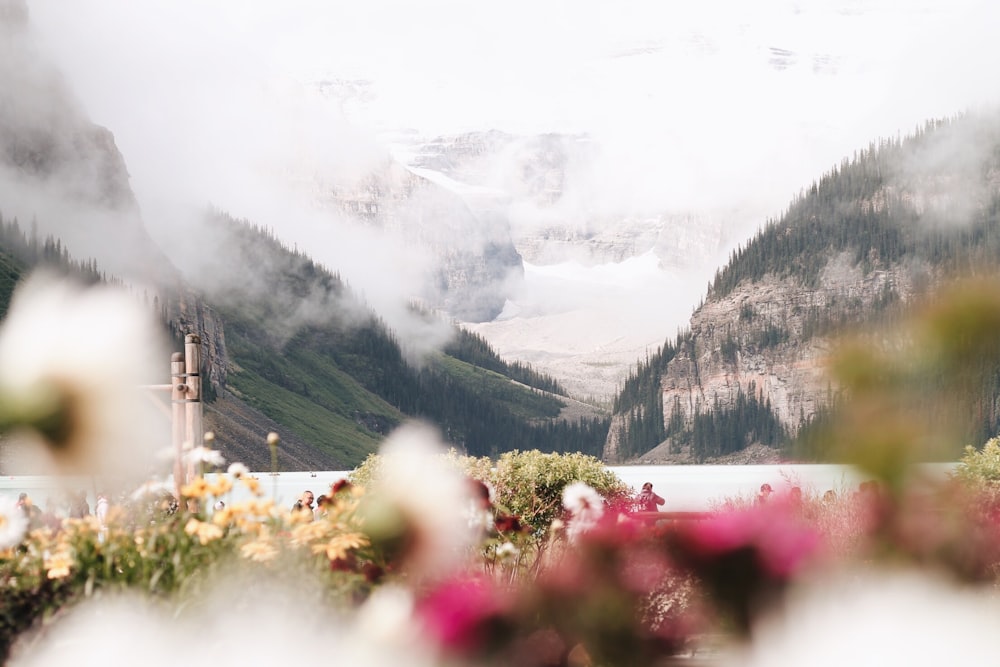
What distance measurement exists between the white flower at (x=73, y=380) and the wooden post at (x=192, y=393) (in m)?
11.1

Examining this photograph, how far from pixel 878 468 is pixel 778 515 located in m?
0.98

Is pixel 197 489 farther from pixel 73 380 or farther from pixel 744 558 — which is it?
pixel 744 558

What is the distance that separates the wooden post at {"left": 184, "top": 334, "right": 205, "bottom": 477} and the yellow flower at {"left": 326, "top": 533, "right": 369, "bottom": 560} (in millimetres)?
9014

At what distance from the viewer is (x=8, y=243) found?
636 ft

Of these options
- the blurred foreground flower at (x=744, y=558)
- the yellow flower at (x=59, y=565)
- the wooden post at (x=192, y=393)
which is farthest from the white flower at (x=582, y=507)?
the wooden post at (x=192, y=393)

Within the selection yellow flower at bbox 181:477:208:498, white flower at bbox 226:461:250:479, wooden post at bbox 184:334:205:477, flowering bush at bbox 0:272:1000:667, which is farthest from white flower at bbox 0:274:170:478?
wooden post at bbox 184:334:205:477

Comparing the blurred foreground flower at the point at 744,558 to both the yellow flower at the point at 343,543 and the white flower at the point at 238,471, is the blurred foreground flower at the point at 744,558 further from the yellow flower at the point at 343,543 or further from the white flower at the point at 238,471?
the white flower at the point at 238,471

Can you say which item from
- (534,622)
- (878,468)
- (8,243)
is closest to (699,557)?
(878,468)

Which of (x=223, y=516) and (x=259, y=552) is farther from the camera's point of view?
(x=223, y=516)

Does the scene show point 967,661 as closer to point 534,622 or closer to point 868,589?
point 868,589

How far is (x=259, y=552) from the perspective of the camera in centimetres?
565

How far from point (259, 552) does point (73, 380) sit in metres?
2.44

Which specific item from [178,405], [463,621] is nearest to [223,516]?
[463,621]

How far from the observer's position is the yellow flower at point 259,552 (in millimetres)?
5582
